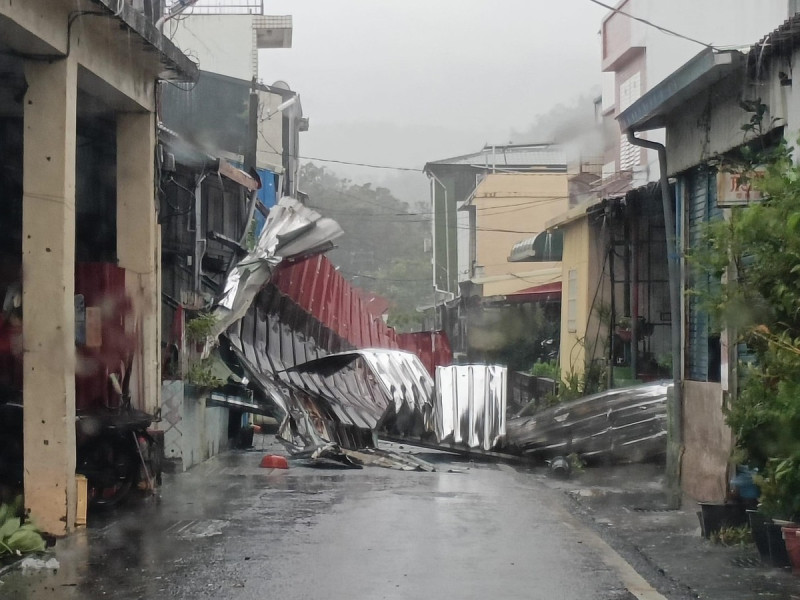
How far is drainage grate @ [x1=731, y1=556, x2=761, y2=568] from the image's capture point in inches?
329

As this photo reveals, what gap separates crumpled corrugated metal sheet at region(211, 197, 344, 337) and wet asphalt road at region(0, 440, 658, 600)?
370cm

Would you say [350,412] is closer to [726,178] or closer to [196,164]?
[196,164]

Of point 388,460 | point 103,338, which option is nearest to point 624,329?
point 388,460

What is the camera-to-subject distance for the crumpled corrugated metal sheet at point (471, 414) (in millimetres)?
16984

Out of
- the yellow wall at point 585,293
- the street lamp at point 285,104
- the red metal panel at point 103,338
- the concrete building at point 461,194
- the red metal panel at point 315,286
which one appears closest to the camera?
the red metal panel at point 103,338

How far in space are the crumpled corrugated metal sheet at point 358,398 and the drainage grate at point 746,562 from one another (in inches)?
333

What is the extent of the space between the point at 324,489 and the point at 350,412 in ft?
13.1

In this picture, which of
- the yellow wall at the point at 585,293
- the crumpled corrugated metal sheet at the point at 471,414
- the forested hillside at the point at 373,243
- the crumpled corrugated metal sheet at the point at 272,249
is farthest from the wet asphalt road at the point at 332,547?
the forested hillside at the point at 373,243

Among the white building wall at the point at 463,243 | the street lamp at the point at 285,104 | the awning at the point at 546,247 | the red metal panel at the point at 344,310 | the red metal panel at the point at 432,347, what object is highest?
the street lamp at the point at 285,104

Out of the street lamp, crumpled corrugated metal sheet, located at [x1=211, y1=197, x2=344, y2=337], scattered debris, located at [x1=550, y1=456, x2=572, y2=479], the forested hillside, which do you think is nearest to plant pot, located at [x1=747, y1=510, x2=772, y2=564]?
scattered debris, located at [x1=550, y1=456, x2=572, y2=479]

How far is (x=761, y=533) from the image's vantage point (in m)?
8.46

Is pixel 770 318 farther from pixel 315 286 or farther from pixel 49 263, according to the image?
pixel 315 286

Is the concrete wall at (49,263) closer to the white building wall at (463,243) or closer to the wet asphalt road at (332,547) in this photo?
the wet asphalt road at (332,547)

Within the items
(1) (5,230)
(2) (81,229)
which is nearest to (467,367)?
(2) (81,229)
